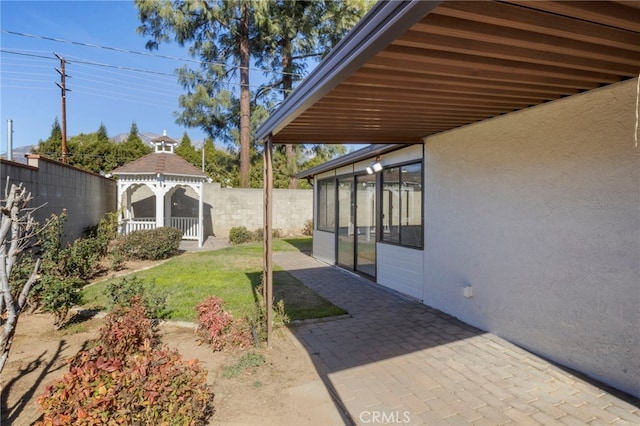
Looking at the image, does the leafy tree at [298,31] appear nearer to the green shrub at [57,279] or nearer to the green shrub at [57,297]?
the green shrub at [57,279]

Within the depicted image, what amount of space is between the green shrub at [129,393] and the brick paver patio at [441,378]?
127cm

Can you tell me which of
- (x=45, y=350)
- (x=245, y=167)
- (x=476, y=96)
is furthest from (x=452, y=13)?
(x=245, y=167)

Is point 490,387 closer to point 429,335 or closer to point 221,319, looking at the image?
point 429,335

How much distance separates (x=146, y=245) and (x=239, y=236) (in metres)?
5.03

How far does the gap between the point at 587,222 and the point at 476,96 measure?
156 centimetres

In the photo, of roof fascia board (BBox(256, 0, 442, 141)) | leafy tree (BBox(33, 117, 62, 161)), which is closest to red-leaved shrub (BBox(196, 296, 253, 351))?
roof fascia board (BBox(256, 0, 442, 141))

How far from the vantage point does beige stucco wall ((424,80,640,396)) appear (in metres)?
3.04

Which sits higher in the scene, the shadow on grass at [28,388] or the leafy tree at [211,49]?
the leafy tree at [211,49]

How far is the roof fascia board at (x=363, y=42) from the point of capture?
68.1 inches

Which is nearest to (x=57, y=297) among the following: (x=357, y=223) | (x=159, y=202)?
(x=357, y=223)

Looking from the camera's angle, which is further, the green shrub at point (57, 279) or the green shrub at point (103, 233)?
the green shrub at point (103, 233)

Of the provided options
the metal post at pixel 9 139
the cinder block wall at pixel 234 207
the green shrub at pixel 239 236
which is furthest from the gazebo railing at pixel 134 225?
the metal post at pixel 9 139

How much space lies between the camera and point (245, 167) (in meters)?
17.7

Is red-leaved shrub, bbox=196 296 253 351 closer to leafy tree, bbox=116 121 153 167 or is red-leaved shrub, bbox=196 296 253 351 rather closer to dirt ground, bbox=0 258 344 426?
Answer: dirt ground, bbox=0 258 344 426
